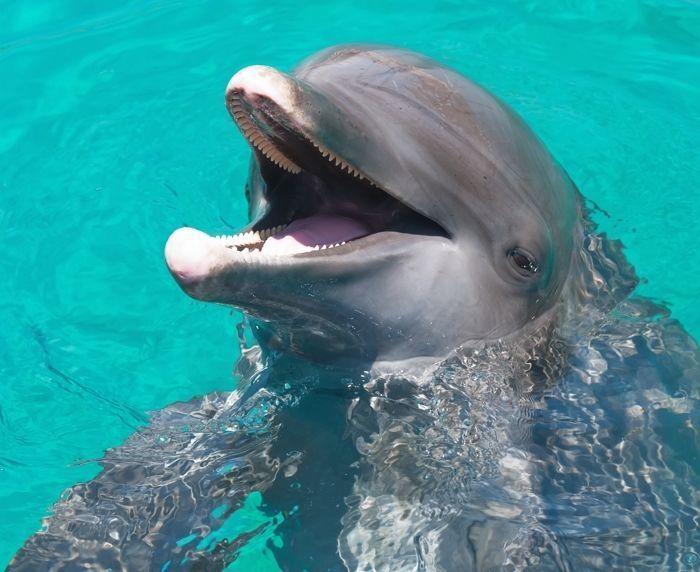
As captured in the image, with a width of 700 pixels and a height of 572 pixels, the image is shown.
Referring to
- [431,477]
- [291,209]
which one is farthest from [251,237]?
[431,477]

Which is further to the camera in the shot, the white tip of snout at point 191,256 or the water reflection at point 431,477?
the water reflection at point 431,477

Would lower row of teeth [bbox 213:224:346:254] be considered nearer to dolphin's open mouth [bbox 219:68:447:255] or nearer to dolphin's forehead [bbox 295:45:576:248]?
dolphin's open mouth [bbox 219:68:447:255]

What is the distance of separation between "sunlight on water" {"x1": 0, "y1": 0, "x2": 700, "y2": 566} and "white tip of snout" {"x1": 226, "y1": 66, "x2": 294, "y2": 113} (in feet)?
11.3

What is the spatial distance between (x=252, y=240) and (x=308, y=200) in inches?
18.3

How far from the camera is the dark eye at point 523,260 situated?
196 inches

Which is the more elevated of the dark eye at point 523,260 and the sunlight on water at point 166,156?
the dark eye at point 523,260

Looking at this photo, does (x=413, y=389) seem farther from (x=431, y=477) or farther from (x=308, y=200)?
(x=308, y=200)

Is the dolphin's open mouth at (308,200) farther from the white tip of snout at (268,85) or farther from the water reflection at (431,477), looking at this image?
the water reflection at (431,477)

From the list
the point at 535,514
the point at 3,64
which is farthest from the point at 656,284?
the point at 3,64

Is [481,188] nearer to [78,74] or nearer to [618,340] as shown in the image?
[618,340]

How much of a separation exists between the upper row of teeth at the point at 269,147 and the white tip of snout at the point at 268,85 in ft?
0.61

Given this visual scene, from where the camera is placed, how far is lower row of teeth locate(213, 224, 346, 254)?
419 centimetres

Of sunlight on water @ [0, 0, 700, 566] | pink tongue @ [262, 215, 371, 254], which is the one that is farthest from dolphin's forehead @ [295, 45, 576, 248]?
sunlight on water @ [0, 0, 700, 566]

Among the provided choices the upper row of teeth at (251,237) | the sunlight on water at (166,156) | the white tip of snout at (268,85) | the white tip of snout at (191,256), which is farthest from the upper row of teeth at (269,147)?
the sunlight on water at (166,156)
